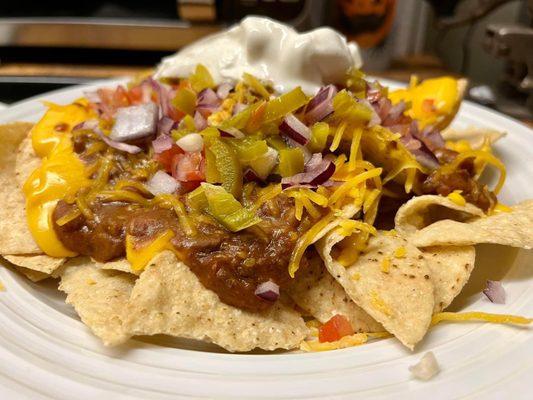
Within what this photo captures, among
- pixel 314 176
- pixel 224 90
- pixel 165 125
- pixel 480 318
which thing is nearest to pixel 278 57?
pixel 224 90

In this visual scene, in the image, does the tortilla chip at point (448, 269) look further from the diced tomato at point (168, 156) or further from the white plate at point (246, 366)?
the diced tomato at point (168, 156)

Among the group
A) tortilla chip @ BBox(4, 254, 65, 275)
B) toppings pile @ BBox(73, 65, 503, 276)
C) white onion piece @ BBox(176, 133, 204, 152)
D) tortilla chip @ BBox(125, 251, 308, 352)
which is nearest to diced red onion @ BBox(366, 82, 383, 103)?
toppings pile @ BBox(73, 65, 503, 276)

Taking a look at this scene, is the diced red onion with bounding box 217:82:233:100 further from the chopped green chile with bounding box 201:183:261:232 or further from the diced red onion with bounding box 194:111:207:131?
the chopped green chile with bounding box 201:183:261:232

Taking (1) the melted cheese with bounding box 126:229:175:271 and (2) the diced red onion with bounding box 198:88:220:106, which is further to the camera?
(2) the diced red onion with bounding box 198:88:220:106

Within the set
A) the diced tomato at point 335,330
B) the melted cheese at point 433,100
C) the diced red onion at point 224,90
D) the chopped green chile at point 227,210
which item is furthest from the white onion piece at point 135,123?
the melted cheese at point 433,100

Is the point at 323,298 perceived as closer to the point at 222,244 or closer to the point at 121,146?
the point at 222,244

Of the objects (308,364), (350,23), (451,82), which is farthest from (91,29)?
(308,364)
